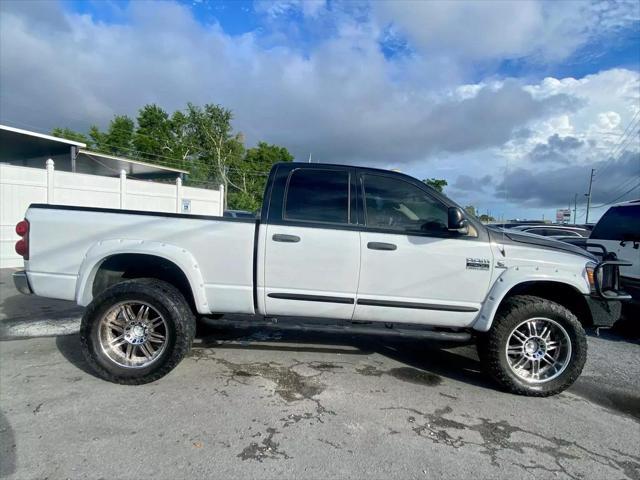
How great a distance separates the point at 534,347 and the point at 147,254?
3.84 metres

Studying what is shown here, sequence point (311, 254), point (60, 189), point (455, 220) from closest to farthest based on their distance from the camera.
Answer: point (455, 220), point (311, 254), point (60, 189)

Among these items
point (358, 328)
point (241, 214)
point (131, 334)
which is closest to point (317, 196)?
point (358, 328)

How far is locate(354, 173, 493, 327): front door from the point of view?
11.4 feet

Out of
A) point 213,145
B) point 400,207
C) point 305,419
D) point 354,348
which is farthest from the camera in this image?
point 213,145

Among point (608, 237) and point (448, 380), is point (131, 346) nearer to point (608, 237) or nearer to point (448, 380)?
point (448, 380)

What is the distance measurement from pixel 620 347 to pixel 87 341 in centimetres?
664

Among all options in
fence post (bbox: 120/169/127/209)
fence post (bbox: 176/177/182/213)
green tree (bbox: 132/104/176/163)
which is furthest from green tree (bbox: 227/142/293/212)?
fence post (bbox: 120/169/127/209)

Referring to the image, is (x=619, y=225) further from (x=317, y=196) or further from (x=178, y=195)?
(x=178, y=195)

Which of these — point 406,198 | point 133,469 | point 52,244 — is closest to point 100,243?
point 52,244

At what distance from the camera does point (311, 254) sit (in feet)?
11.3

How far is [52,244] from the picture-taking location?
3.51 metres

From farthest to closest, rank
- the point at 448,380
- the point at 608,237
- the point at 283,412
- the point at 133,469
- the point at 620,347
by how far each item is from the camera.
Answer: the point at 608,237, the point at 620,347, the point at 448,380, the point at 283,412, the point at 133,469

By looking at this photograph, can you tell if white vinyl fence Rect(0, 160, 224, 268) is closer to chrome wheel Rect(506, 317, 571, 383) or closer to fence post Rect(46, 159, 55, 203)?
fence post Rect(46, 159, 55, 203)

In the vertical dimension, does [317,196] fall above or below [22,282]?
above
